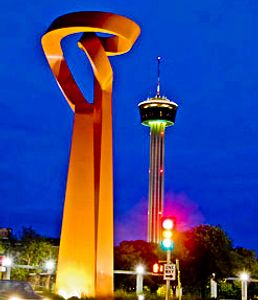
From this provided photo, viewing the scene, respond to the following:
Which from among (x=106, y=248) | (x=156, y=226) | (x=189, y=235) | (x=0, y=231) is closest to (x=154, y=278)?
(x=189, y=235)

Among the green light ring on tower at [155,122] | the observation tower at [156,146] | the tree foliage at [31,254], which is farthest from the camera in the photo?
the green light ring on tower at [155,122]

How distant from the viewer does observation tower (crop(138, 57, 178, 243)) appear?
122 metres

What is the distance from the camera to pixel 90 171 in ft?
96.4

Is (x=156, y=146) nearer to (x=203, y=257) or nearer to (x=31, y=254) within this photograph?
(x=31, y=254)

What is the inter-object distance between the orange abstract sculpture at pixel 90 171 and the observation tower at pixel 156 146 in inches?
3547

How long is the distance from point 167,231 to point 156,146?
11270 cm

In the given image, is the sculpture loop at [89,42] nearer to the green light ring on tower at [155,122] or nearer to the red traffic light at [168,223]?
the red traffic light at [168,223]

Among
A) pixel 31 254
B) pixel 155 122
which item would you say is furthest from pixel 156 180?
pixel 31 254

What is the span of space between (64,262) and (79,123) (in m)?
6.73

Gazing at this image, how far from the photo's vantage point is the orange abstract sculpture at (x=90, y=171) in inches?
1125

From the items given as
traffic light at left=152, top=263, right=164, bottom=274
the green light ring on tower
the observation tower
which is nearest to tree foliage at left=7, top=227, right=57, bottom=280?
traffic light at left=152, top=263, right=164, bottom=274

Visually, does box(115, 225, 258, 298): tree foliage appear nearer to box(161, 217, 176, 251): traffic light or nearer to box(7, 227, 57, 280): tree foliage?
box(7, 227, 57, 280): tree foliage

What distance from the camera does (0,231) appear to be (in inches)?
3644

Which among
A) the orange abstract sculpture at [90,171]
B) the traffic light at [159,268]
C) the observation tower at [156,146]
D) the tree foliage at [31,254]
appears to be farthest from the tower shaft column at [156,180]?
the traffic light at [159,268]
